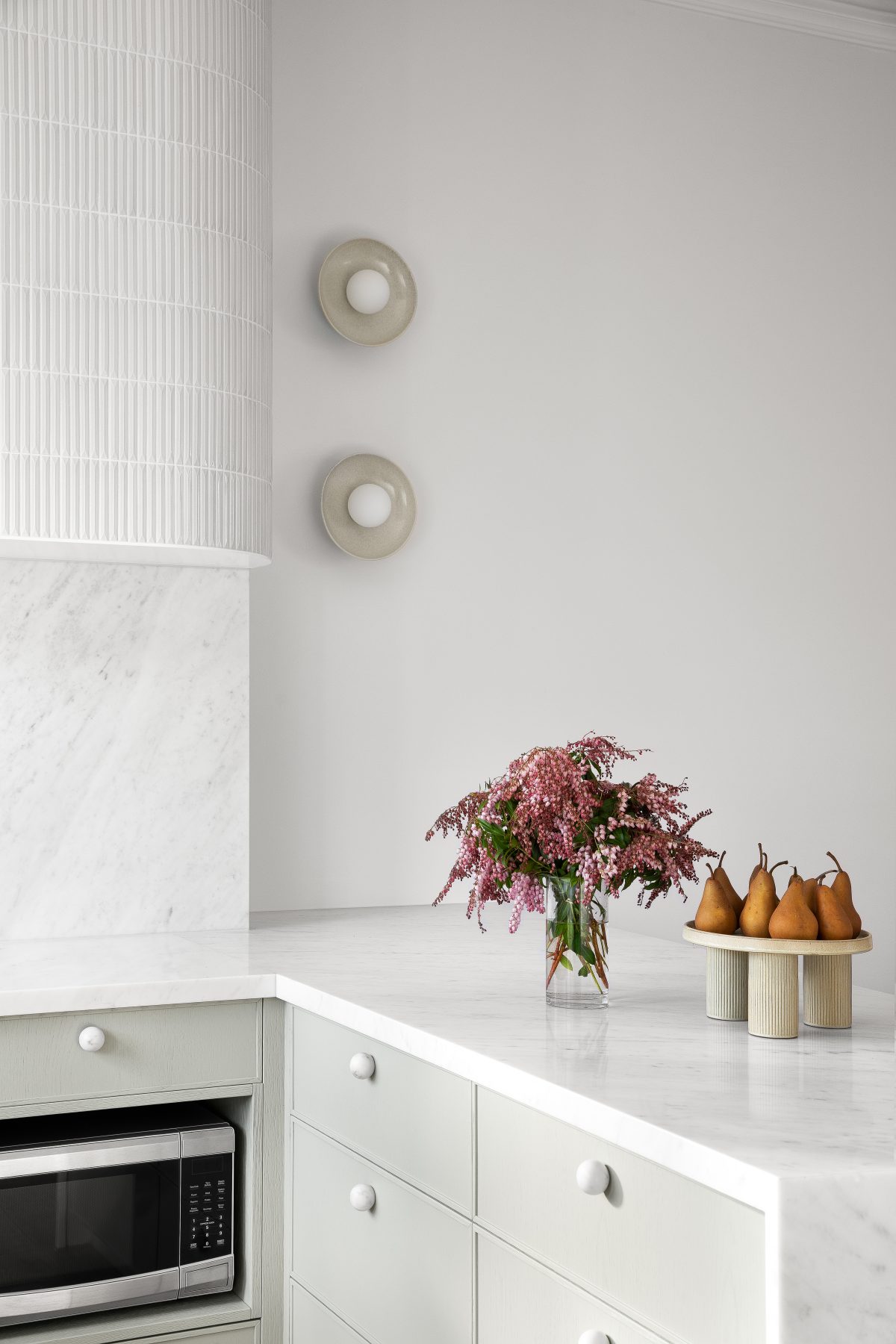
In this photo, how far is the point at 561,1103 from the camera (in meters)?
1.47

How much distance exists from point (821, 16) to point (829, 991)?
277 cm

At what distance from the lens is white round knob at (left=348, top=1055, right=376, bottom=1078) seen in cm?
→ 191

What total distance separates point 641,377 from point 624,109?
631mm

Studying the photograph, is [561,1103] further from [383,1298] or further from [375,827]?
[375,827]

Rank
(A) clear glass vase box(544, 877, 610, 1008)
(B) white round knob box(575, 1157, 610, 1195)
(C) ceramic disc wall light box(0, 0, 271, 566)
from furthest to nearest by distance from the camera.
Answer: (C) ceramic disc wall light box(0, 0, 271, 566)
(A) clear glass vase box(544, 877, 610, 1008)
(B) white round knob box(575, 1157, 610, 1195)

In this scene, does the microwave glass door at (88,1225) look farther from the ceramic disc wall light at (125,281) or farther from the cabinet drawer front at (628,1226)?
the ceramic disc wall light at (125,281)

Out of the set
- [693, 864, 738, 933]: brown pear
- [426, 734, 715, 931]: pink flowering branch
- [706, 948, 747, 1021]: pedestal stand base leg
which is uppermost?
[426, 734, 715, 931]: pink flowering branch

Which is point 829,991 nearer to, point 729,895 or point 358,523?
point 729,895

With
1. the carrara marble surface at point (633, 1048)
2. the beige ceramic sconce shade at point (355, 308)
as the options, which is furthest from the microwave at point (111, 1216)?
the beige ceramic sconce shade at point (355, 308)

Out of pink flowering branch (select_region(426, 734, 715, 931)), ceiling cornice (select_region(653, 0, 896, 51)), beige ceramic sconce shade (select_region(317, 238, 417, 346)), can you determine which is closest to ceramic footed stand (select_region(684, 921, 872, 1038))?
pink flowering branch (select_region(426, 734, 715, 931))

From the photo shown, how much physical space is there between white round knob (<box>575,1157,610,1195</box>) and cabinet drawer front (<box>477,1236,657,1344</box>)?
121 mm

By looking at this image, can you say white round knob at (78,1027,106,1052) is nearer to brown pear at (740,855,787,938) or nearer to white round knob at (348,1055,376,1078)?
white round knob at (348,1055,376,1078)

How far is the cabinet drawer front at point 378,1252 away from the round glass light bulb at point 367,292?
1.67 metres

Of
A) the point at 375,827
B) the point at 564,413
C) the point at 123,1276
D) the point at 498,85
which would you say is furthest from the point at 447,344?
the point at 123,1276
